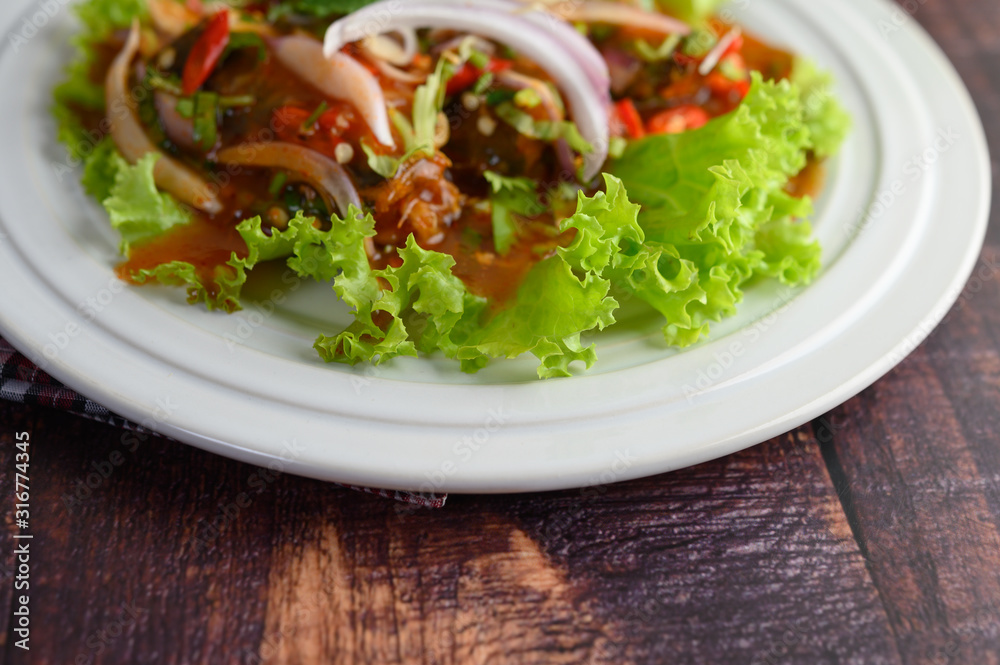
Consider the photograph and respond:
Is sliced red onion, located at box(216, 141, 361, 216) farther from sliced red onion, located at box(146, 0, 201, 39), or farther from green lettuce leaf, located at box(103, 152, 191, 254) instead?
sliced red onion, located at box(146, 0, 201, 39)

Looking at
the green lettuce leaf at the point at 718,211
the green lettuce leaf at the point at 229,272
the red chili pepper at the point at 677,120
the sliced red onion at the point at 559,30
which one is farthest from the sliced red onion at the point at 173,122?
the red chili pepper at the point at 677,120

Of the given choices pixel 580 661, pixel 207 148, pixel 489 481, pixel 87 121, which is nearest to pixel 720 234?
pixel 489 481

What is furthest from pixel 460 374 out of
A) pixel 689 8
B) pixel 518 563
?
pixel 689 8

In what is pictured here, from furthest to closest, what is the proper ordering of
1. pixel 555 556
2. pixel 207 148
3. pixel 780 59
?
pixel 780 59 → pixel 207 148 → pixel 555 556

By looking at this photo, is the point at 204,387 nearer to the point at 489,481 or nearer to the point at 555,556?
the point at 489,481

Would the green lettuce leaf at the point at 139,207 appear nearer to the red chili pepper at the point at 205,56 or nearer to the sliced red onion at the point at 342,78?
the red chili pepper at the point at 205,56

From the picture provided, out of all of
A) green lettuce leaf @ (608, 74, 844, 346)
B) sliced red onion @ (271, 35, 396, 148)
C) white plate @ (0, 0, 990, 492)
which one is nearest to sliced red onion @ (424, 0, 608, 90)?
green lettuce leaf @ (608, 74, 844, 346)
